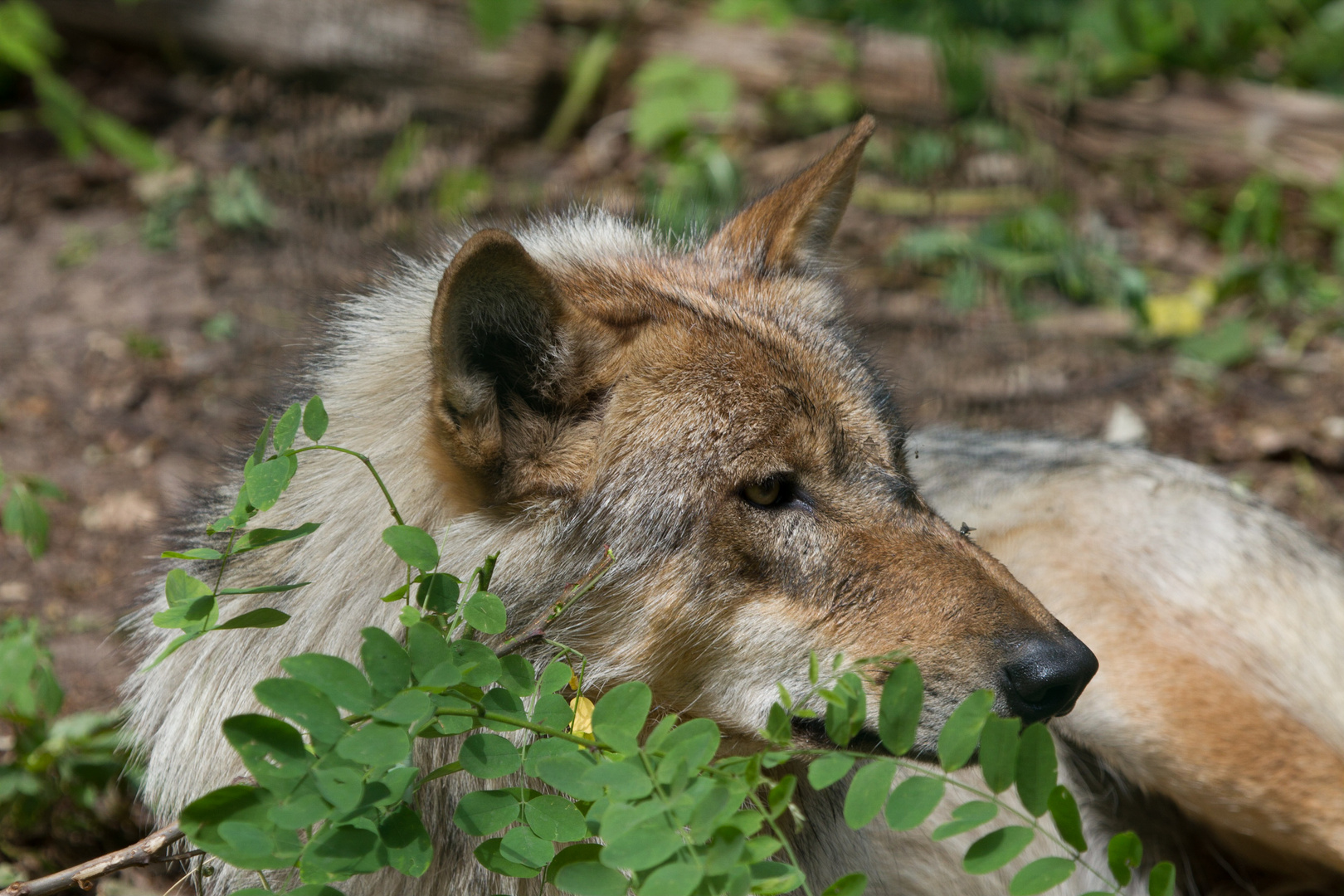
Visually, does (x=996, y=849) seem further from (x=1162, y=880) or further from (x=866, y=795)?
(x=1162, y=880)

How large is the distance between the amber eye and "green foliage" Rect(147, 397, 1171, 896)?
555 millimetres

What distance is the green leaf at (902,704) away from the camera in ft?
7.07

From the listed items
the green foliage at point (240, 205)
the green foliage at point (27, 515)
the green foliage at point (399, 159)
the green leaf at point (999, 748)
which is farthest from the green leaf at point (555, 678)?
the green foliage at point (399, 159)

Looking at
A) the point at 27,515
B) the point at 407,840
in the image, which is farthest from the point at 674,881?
the point at 27,515

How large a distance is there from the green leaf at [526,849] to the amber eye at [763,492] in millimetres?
936

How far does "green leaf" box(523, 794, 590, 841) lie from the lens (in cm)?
221

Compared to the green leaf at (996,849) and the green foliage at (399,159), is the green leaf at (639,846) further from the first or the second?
the green foliage at (399,159)

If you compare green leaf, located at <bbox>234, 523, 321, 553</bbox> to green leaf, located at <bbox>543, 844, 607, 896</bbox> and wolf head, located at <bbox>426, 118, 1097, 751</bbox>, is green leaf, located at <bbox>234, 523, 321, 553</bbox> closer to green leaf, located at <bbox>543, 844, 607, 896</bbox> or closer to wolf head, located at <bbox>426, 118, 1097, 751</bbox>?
wolf head, located at <bbox>426, 118, 1097, 751</bbox>

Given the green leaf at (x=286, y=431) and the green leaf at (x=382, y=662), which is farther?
the green leaf at (x=286, y=431)

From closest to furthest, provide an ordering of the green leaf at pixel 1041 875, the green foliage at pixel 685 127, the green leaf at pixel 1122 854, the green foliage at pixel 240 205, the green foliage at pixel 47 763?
1. the green leaf at pixel 1041 875
2. the green leaf at pixel 1122 854
3. the green foliage at pixel 47 763
4. the green foliage at pixel 240 205
5. the green foliage at pixel 685 127

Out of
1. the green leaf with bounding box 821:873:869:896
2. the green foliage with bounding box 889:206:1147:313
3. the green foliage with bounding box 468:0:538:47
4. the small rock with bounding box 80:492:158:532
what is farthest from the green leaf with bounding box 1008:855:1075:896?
the green foliage with bounding box 468:0:538:47

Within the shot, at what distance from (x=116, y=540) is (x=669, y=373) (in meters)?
3.50

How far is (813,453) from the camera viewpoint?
2.74 m

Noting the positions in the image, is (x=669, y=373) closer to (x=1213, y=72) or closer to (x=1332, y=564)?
(x=1332, y=564)
